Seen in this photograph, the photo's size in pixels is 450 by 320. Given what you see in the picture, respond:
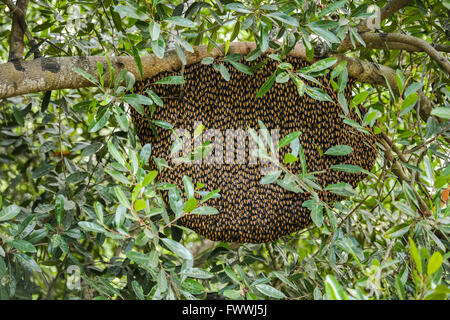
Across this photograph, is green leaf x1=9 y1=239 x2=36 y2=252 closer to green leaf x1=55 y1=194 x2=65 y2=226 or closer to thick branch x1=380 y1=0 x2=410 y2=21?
green leaf x1=55 y1=194 x2=65 y2=226

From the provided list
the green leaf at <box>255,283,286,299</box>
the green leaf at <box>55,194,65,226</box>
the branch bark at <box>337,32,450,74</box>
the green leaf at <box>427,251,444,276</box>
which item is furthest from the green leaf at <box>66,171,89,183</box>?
the green leaf at <box>427,251,444,276</box>

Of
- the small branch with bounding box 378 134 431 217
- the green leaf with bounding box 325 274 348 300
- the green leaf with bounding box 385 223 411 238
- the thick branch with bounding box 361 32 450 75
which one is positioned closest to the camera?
the green leaf with bounding box 325 274 348 300

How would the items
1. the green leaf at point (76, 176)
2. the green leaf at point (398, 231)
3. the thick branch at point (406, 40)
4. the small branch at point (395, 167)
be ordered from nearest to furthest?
1. the green leaf at point (398, 231)
2. the small branch at point (395, 167)
3. the thick branch at point (406, 40)
4. the green leaf at point (76, 176)

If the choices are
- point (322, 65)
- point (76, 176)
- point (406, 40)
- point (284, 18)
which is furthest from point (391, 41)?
point (76, 176)

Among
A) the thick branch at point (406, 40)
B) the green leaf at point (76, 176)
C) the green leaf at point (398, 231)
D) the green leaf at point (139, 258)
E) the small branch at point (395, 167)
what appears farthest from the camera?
the green leaf at point (76, 176)

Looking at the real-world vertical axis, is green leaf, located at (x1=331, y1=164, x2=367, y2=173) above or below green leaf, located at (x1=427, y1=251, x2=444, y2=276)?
below

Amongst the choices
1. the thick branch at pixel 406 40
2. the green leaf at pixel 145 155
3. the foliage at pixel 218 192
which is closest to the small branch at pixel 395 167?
the foliage at pixel 218 192

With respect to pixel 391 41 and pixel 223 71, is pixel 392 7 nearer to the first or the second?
pixel 391 41

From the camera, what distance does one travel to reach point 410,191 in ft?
3.19

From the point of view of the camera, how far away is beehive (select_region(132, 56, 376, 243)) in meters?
1.20

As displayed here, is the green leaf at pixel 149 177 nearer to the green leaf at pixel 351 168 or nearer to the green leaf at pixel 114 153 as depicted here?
the green leaf at pixel 114 153

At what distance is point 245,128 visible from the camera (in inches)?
48.7

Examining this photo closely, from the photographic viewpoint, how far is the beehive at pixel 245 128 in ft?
3.95
